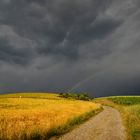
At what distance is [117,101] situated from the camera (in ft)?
404

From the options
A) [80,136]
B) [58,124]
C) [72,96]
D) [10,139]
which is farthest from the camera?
[72,96]

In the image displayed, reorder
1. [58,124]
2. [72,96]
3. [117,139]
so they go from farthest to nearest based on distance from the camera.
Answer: [72,96], [58,124], [117,139]

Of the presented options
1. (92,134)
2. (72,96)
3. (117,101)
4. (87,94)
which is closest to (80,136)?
(92,134)

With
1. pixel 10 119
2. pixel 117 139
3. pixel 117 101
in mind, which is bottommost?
pixel 117 139

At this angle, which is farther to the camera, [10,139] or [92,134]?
[92,134]

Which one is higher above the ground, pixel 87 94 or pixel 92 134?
pixel 87 94

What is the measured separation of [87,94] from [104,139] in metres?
121

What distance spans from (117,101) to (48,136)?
101 metres

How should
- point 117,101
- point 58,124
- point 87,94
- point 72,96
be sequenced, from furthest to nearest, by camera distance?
point 87,94, point 72,96, point 117,101, point 58,124

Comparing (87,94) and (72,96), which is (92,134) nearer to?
(72,96)

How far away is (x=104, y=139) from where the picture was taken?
2417 centimetres

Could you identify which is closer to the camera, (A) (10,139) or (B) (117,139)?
(A) (10,139)

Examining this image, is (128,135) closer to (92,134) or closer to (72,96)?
(92,134)

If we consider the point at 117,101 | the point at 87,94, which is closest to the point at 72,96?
the point at 87,94
